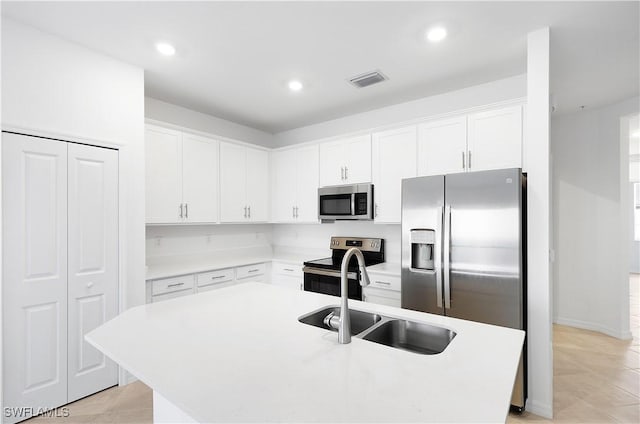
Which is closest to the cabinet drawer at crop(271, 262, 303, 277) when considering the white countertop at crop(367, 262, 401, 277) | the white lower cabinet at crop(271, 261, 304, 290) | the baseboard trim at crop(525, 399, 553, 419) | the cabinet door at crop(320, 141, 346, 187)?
the white lower cabinet at crop(271, 261, 304, 290)

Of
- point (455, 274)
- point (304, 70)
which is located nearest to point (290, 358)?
point (455, 274)

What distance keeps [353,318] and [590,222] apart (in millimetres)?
3922

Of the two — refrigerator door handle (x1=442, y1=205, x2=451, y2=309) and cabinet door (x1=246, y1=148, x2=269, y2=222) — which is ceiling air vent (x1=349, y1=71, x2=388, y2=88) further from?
cabinet door (x1=246, y1=148, x2=269, y2=222)

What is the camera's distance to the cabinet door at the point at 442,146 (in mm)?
2893

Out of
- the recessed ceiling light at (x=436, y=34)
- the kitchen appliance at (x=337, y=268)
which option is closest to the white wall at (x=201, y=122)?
the kitchen appliance at (x=337, y=268)

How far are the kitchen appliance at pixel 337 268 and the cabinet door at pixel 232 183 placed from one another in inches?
43.8

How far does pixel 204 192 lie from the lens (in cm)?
363

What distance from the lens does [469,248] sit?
237 centimetres

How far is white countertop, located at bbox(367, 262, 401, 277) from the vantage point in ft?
10.3

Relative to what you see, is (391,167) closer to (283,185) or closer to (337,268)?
(337,268)

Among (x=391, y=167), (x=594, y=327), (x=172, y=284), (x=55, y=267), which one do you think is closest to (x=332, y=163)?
(x=391, y=167)

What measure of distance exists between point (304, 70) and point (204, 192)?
1.76 meters

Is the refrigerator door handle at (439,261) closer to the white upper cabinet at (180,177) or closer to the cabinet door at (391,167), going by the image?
the cabinet door at (391,167)

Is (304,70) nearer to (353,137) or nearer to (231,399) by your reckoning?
(353,137)
